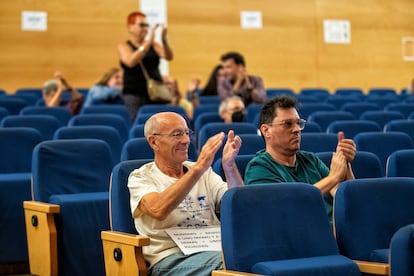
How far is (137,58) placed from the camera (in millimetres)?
7254

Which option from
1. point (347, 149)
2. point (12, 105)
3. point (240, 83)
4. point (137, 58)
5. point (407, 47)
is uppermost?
point (407, 47)

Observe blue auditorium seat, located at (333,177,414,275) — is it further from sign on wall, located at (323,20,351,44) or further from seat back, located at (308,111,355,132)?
sign on wall, located at (323,20,351,44)

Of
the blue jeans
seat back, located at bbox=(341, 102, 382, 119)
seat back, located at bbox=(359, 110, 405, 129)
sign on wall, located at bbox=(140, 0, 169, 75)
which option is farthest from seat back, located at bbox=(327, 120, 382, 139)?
sign on wall, located at bbox=(140, 0, 169, 75)

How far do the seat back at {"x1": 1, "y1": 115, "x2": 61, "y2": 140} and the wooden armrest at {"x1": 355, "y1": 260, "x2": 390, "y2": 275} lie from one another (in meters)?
3.59

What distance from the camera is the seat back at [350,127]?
235 inches

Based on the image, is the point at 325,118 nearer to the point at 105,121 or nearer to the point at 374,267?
the point at 105,121

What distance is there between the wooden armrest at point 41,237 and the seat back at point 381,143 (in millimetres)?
2083

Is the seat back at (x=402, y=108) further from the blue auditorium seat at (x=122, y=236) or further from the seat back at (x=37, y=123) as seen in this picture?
the blue auditorium seat at (x=122, y=236)

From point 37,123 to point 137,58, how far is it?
1.47 metres

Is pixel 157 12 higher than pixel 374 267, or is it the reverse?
pixel 157 12

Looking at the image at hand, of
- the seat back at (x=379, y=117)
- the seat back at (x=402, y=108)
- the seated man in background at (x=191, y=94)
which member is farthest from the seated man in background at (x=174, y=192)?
the seated man in background at (x=191, y=94)

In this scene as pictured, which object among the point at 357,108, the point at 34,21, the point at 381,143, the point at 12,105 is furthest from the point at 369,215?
the point at 34,21

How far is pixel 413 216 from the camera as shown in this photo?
3281 millimetres

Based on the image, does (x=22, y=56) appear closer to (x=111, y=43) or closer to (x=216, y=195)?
(x=111, y=43)
